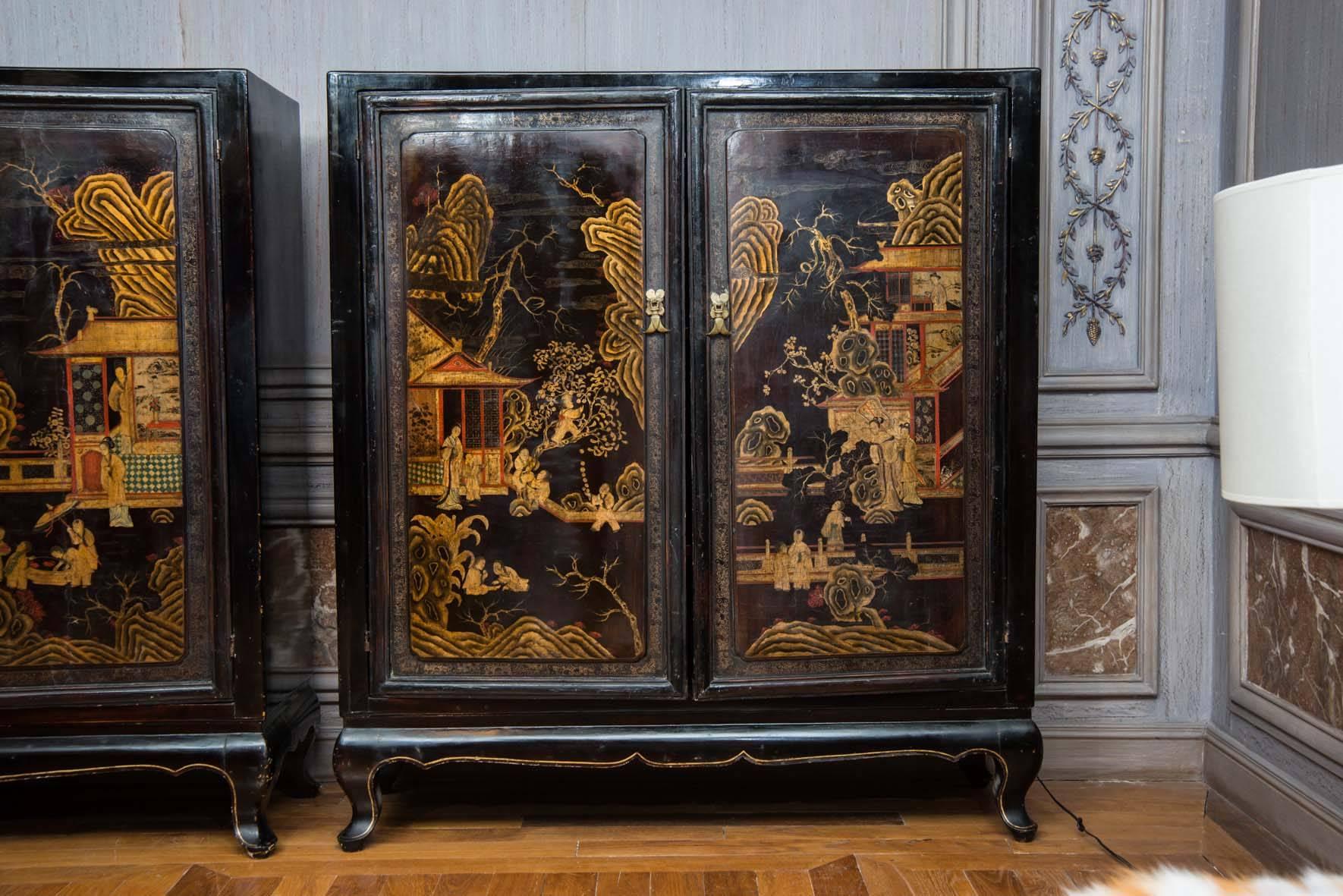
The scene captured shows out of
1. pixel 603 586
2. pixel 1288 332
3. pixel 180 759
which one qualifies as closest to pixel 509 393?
pixel 603 586

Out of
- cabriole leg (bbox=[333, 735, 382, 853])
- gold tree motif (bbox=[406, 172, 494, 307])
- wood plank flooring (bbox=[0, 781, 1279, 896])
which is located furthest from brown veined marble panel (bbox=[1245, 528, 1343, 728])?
cabriole leg (bbox=[333, 735, 382, 853])

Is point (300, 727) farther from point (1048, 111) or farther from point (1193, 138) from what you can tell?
point (1193, 138)

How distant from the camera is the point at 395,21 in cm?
253

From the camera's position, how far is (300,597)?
2475mm

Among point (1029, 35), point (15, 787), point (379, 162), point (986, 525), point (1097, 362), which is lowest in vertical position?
point (15, 787)


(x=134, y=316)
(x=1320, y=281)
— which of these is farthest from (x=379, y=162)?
(x=1320, y=281)

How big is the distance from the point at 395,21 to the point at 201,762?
5.63ft

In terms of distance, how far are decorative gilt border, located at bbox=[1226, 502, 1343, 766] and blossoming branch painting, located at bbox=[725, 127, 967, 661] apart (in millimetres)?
656

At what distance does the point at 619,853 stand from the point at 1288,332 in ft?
5.52

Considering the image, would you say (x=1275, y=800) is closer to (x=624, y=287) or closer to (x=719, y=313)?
(x=719, y=313)

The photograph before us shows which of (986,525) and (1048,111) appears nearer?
(986,525)

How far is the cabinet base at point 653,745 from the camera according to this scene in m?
2.14

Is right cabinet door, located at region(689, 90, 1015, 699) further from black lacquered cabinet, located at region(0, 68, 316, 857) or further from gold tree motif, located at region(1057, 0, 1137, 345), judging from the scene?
black lacquered cabinet, located at region(0, 68, 316, 857)

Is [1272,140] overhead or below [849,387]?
overhead
